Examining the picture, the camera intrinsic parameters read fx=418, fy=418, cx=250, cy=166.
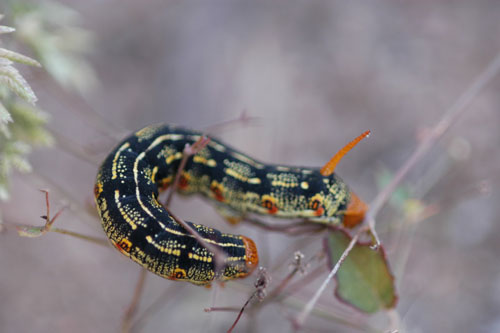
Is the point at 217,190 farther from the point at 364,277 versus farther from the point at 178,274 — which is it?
the point at 364,277

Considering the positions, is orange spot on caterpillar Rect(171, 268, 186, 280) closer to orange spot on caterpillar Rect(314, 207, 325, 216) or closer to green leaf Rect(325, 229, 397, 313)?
green leaf Rect(325, 229, 397, 313)

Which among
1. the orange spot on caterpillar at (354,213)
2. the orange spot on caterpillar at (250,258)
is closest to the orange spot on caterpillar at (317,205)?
the orange spot on caterpillar at (354,213)

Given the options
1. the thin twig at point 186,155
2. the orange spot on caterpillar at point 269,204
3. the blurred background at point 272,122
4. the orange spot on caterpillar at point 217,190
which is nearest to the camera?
the thin twig at point 186,155

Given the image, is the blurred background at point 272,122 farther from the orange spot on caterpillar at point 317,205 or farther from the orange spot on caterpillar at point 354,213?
the orange spot on caterpillar at point 317,205

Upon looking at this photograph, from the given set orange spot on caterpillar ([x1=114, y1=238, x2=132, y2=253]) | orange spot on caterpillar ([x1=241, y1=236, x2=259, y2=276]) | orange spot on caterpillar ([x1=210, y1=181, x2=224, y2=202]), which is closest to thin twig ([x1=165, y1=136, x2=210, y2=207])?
orange spot on caterpillar ([x1=114, y1=238, x2=132, y2=253])

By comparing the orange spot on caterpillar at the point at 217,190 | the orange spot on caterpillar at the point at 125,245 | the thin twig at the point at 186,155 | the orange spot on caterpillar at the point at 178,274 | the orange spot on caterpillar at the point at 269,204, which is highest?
the thin twig at the point at 186,155

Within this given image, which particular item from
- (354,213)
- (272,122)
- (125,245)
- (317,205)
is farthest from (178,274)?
(272,122)

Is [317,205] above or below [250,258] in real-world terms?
above

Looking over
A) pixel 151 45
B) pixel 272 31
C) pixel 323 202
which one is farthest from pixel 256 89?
pixel 323 202
